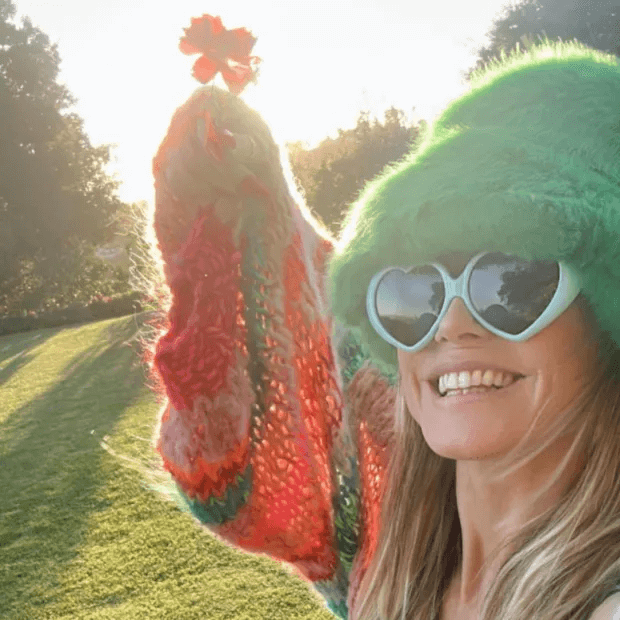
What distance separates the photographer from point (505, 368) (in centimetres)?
103

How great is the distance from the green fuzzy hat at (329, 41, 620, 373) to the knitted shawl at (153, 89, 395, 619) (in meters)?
0.34

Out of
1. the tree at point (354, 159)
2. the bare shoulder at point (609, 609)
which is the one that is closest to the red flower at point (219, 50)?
the bare shoulder at point (609, 609)

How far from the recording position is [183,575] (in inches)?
181

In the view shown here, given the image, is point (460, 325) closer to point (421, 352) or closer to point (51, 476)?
point (421, 352)

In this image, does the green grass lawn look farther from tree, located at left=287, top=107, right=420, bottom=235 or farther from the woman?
tree, located at left=287, top=107, right=420, bottom=235

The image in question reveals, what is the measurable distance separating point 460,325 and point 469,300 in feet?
0.14

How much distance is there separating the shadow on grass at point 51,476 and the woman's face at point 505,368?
145cm

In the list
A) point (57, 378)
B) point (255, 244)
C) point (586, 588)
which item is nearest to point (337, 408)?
point (255, 244)

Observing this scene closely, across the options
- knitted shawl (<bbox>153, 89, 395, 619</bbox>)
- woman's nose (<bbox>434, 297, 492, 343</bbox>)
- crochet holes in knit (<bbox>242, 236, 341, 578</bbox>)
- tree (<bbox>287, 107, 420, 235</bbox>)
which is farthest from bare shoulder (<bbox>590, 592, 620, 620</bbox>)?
tree (<bbox>287, 107, 420, 235</bbox>)

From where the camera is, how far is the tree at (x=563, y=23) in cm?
1106

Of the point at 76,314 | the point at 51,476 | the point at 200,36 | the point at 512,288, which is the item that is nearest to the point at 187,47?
the point at 200,36

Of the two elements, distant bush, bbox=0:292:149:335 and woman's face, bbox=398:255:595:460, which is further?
distant bush, bbox=0:292:149:335

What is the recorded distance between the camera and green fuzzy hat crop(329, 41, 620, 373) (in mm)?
933

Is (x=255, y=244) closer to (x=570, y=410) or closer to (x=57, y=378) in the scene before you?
(x=570, y=410)
